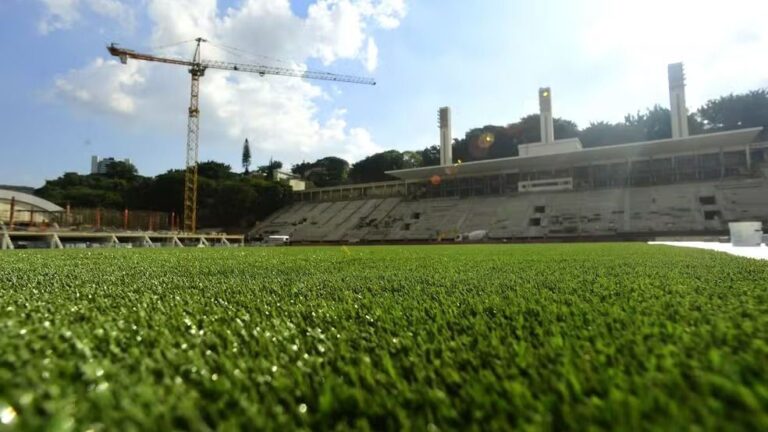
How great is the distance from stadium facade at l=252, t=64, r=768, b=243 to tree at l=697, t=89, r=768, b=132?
10.5 m

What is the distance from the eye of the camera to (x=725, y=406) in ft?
1.87

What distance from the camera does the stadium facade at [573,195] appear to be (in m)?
26.8

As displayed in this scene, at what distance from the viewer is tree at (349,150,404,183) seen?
54656 millimetres

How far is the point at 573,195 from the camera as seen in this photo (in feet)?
108

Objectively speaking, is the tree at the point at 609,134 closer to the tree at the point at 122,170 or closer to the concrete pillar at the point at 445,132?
the concrete pillar at the point at 445,132

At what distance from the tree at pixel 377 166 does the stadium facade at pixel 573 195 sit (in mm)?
11965

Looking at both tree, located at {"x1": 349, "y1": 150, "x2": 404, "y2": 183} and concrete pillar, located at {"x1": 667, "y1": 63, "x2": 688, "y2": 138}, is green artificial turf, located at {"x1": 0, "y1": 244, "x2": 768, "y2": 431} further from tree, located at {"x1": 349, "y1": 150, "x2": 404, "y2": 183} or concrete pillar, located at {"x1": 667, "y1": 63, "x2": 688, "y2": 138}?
tree, located at {"x1": 349, "y1": 150, "x2": 404, "y2": 183}

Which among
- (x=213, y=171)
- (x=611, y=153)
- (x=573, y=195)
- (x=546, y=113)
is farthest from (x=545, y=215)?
(x=213, y=171)

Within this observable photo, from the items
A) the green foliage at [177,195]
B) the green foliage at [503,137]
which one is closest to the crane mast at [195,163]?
the green foliage at [177,195]

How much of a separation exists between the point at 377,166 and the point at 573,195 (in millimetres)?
27378

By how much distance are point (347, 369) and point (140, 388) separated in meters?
0.36

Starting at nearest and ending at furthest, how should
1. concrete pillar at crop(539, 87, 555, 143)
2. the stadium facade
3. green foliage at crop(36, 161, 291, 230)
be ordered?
the stadium facade < concrete pillar at crop(539, 87, 555, 143) < green foliage at crop(36, 161, 291, 230)

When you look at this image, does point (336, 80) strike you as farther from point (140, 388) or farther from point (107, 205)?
point (140, 388)

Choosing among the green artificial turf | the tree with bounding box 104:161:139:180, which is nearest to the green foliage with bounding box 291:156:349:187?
the tree with bounding box 104:161:139:180
